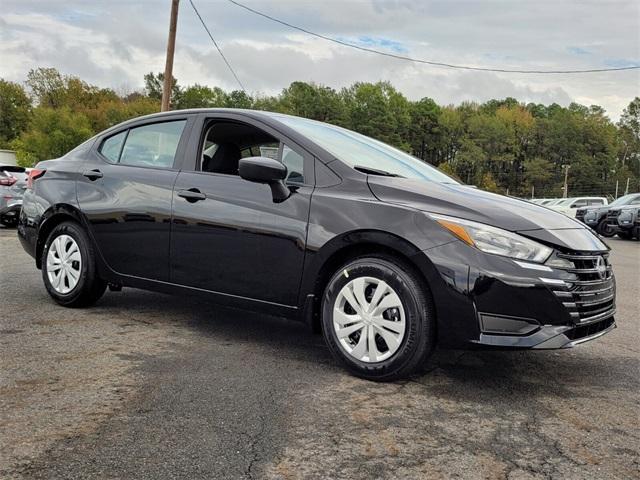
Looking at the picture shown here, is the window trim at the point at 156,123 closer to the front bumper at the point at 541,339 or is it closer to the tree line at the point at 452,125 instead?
the front bumper at the point at 541,339

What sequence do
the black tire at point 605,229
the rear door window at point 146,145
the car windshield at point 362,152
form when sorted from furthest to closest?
the black tire at point 605,229, the rear door window at point 146,145, the car windshield at point 362,152

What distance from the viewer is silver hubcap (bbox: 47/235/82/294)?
4.95m

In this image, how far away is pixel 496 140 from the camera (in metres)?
94.4

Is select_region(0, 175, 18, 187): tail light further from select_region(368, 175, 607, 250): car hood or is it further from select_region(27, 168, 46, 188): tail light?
select_region(368, 175, 607, 250): car hood

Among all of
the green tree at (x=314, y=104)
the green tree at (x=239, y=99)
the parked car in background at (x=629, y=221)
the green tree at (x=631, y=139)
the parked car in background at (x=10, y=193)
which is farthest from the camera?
the green tree at (x=631, y=139)

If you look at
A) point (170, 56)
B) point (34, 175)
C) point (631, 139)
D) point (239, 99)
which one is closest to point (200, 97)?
point (239, 99)

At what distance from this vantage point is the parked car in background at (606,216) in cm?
2039

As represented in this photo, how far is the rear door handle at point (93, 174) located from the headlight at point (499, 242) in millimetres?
2889

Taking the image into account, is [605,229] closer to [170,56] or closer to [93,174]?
[170,56]

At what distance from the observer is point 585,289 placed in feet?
11.0

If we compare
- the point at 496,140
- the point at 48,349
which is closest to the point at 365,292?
the point at 48,349

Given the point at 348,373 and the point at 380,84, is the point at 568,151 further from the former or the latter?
the point at 348,373

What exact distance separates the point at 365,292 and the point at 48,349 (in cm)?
203

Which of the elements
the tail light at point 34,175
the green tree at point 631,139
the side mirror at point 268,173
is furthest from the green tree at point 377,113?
the side mirror at point 268,173
